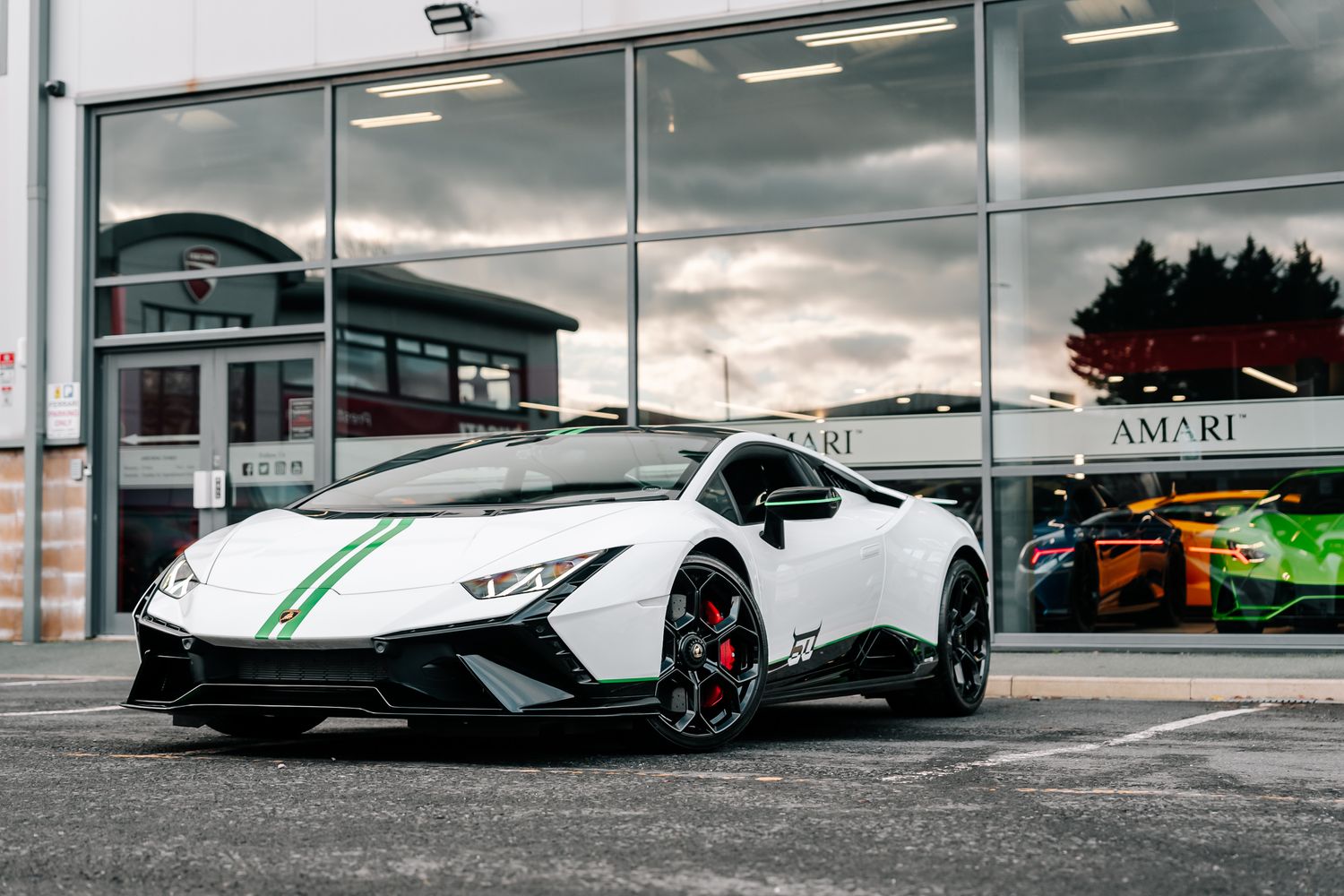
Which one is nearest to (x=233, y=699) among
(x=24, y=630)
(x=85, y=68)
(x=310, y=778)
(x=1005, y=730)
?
(x=310, y=778)

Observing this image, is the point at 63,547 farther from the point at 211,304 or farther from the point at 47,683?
the point at 47,683

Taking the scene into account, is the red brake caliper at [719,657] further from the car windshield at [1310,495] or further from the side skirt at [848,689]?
the car windshield at [1310,495]

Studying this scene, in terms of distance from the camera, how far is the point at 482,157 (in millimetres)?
12898

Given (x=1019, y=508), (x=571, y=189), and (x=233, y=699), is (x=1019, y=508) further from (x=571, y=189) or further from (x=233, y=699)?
(x=233, y=699)

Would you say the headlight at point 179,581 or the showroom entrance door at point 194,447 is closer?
the headlight at point 179,581

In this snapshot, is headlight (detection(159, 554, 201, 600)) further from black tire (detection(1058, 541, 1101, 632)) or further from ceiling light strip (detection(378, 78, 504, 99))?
ceiling light strip (detection(378, 78, 504, 99))

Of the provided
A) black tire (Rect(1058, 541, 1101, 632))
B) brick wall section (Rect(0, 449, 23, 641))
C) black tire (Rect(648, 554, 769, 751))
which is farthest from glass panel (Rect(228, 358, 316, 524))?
black tire (Rect(648, 554, 769, 751))

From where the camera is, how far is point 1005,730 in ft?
21.7

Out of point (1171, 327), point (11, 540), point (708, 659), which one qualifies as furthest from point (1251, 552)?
point (11, 540)

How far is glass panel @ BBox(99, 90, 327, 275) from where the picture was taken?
13.4 m

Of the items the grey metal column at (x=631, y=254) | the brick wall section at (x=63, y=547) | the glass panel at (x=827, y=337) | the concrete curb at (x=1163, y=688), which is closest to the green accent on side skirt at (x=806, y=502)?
the concrete curb at (x=1163, y=688)

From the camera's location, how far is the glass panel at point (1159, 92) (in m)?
10.8

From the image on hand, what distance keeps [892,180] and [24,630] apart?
801 cm

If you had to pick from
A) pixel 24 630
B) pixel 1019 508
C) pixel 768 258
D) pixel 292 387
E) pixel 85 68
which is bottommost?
pixel 24 630
